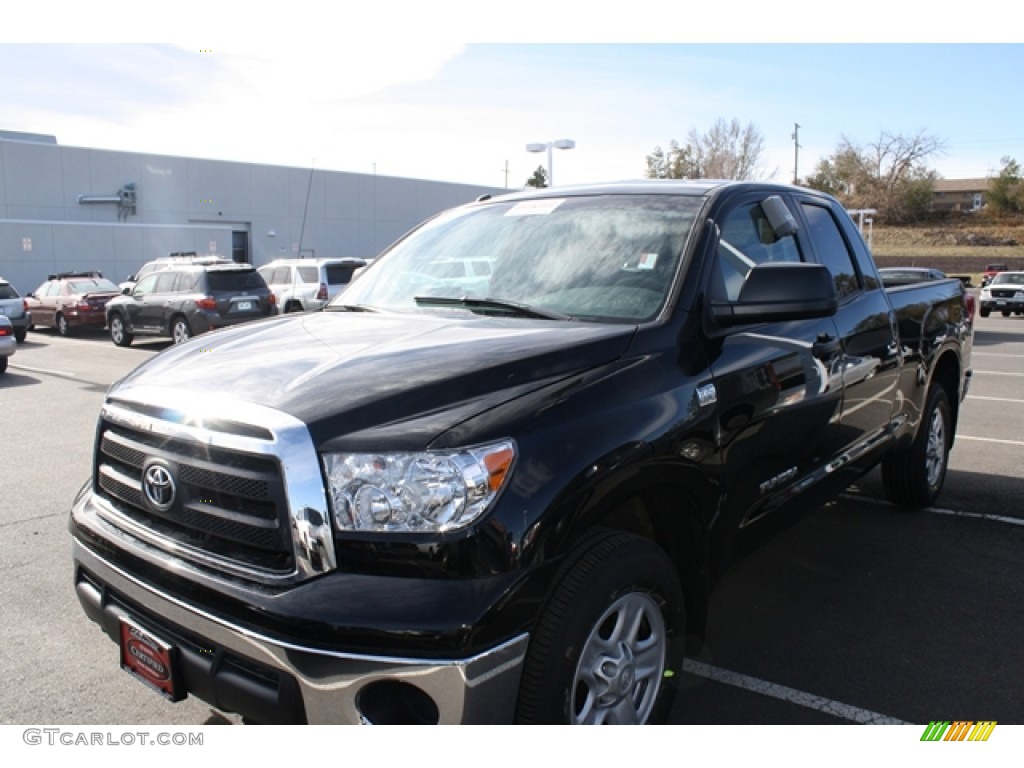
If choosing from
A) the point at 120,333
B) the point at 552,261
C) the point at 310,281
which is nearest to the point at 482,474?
the point at 552,261

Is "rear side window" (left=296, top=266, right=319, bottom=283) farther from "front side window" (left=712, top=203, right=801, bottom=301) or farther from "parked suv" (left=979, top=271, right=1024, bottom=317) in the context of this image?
"parked suv" (left=979, top=271, right=1024, bottom=317)


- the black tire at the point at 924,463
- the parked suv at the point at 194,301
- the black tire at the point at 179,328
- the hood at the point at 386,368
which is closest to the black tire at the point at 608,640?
the hood at the point at 386,368

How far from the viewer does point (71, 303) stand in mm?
20812

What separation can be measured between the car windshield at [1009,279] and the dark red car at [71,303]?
27.8 meters

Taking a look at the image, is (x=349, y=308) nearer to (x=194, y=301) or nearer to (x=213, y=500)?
(x=213, y=500)

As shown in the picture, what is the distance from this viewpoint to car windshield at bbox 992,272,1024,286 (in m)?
28.5

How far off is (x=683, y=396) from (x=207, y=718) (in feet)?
6.94

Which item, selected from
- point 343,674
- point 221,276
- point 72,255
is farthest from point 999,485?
point 72,255

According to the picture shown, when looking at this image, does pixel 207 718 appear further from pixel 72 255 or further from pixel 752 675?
pixel 72 255

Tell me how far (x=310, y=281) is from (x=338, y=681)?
Answer: 57.6 feet

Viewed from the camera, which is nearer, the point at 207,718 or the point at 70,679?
the point at 207,718

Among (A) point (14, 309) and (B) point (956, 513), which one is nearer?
(B) point (956, 513)
